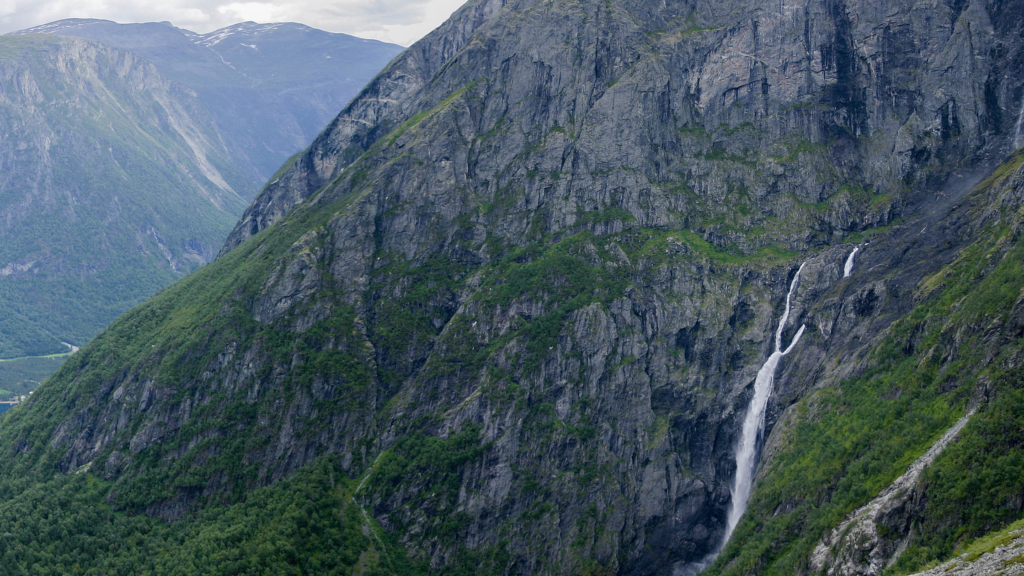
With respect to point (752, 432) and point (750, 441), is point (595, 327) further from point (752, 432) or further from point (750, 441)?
point (750, 441)

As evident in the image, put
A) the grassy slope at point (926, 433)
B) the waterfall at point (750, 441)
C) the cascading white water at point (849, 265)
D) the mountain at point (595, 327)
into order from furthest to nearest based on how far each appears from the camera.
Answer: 1. the cascading white water at point (849, 265)
2. the waterfall at point (750, 441)
3. the mountain at point (595, 327)
4. the grassy slope at point (926, 433)

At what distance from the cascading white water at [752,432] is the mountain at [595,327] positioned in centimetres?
57

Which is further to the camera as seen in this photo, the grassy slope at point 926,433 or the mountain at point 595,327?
→ the mountain at point 595,327

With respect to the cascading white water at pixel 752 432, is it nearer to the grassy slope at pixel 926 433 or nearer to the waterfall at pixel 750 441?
the waterfall at pixel 750 441

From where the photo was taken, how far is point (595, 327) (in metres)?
159

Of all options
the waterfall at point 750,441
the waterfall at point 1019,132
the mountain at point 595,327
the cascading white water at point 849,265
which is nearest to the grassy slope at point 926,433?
the mountain at point 595,327

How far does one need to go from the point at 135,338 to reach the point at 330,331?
63.1m

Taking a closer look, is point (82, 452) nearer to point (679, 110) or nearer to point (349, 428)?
point (349, 428)

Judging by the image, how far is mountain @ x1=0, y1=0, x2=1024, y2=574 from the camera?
5089 inches

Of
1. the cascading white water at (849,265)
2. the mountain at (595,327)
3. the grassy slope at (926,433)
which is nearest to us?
the grassy slope at (926,433)

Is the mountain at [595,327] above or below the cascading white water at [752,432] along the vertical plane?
above

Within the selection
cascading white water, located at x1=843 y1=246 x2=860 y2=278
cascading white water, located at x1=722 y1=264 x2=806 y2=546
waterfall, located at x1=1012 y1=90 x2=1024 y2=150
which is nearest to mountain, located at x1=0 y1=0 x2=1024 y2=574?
cascading white water, located at x1=722 y1=264 x2=806 y2=546

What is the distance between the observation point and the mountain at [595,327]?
12925cm

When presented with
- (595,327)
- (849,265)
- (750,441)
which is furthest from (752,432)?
(849,265)
